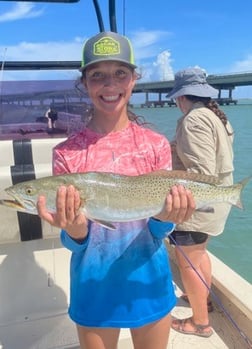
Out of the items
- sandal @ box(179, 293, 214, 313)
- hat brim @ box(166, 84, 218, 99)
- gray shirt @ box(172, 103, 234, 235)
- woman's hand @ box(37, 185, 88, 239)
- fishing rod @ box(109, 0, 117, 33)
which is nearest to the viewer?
woman's hand @ box(37, 185, 88, 239)

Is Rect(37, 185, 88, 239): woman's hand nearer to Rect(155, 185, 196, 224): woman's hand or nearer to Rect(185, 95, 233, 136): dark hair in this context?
Result: Rect(155, 185, 196, 224): woman's hand

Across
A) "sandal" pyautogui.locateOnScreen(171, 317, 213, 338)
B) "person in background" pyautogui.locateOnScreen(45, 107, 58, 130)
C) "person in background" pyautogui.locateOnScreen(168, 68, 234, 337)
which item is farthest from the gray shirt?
"person in background" pyautogui.locateOnScreen(45, 107, 58, 130)

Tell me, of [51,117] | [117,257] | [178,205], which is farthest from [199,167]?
[51,117]

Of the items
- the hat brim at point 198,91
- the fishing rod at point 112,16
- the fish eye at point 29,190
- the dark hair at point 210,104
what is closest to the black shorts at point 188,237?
the dark hair at point 210,104

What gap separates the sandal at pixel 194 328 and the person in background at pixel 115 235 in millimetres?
1200

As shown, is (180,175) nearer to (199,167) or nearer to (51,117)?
(199,167)

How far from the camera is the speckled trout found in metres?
1.79

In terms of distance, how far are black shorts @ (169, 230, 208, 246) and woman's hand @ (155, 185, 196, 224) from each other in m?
1.32

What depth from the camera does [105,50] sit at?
1.84 meters

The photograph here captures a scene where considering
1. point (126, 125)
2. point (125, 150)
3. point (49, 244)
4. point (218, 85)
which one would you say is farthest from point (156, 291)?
point (218, 85)

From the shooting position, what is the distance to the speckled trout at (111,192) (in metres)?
1.79

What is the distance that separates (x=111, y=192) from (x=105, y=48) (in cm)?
65

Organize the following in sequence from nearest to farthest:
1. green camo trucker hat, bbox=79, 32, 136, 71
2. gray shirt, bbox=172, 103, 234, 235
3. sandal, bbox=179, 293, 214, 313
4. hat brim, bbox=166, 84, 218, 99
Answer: green camo trucker hat, bbox=79, 32, 136, 71 → gray shirt, bbox=172, 103, 234, 235 → hat brim, bbox=166, 84, 218, 99 → sandal, bbox=179, 293, 214, 313

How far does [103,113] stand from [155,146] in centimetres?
30
